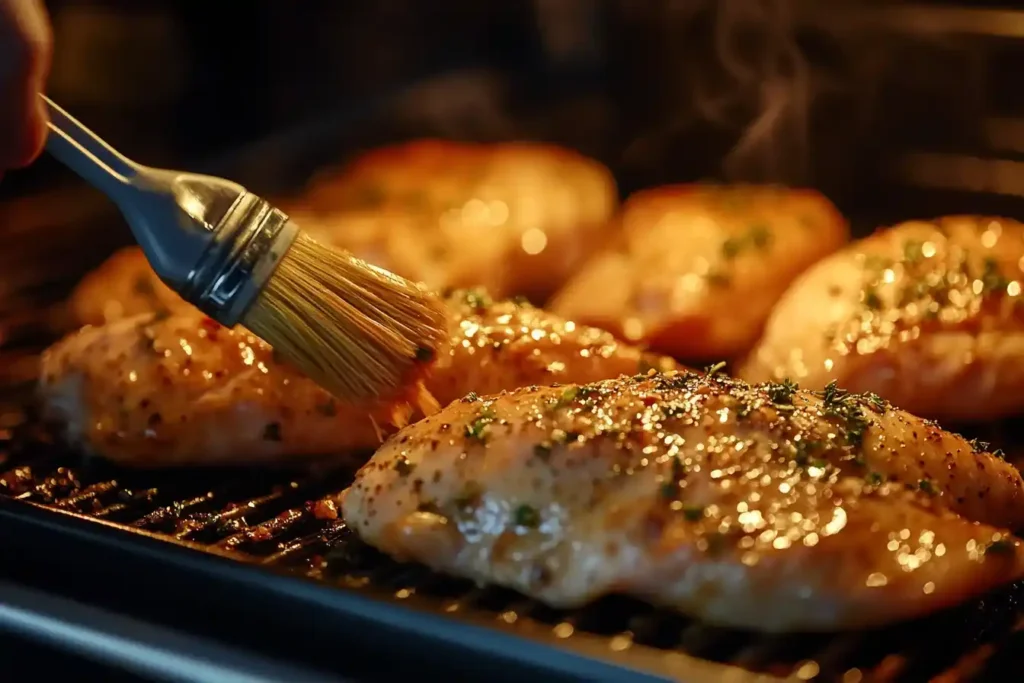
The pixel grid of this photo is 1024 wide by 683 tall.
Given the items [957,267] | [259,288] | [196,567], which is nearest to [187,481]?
[259,288]

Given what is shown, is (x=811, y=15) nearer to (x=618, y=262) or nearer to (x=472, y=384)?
(x=618, y=262)

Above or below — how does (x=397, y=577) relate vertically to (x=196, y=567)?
below

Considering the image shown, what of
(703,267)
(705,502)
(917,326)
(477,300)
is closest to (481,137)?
(703,267)

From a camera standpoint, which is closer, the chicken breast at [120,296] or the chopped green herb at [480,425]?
the chopped green herb at [480,425]

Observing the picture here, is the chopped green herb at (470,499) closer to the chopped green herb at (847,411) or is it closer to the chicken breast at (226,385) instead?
the chicken breast at (226,385)

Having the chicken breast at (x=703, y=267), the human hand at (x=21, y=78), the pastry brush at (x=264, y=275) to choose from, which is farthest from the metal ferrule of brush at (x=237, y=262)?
the chicken breast at (x=703, y=267)

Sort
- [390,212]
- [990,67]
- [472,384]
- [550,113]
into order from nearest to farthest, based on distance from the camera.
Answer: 1. [472,384]
2. [990,67]
3. [390,212]
4. [550,113]

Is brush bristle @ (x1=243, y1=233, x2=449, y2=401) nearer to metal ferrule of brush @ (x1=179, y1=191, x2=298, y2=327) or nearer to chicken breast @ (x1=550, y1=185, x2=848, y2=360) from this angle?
metal ferrule of brush @ (x1=179, y1=191, x2=298, y2=327)
